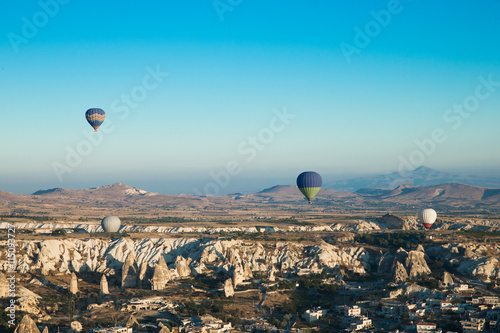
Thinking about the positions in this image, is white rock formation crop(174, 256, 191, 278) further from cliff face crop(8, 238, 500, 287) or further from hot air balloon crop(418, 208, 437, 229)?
hot air balloon crop(418, 208, 437, 229)

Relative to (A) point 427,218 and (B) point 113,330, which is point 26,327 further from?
(A) point 427,218

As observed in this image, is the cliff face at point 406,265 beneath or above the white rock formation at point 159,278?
beneath

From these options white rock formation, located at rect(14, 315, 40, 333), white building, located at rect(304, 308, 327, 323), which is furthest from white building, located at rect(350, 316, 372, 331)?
white rock formation, located at rect(14, 315, 40, 333)

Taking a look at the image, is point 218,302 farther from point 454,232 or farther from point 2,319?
point 454,232

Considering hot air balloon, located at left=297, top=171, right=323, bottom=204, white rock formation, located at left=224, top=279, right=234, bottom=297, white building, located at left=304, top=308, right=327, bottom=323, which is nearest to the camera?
white building, located at left=304, top=308, right=327, bottom=323

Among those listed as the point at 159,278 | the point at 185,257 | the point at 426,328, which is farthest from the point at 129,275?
the point at 426,328

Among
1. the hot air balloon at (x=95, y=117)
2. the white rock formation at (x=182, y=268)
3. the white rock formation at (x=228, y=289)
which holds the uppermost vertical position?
the hot air balloon at (x=95, y=117)

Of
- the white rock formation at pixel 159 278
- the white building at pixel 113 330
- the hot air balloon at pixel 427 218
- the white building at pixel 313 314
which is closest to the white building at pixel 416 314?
the white building at pixel 313 314

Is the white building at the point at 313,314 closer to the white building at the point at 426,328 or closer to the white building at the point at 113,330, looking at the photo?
the white building at the point at 426,328
